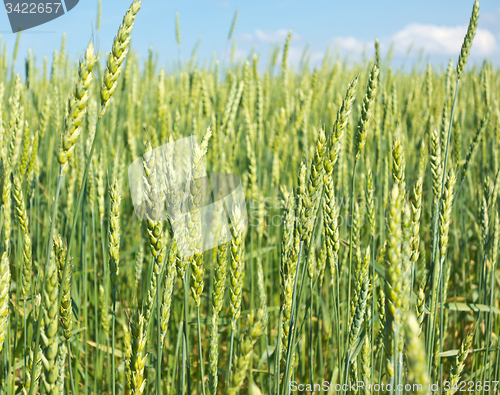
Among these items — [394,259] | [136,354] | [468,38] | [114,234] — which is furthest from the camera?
[468,38]

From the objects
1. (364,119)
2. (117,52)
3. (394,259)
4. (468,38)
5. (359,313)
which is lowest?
(359,313)

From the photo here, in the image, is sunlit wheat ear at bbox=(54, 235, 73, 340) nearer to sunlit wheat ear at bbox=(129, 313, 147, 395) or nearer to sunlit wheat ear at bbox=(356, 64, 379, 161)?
sunlit wheat ear at bbox=(129, 313, 147, 395)

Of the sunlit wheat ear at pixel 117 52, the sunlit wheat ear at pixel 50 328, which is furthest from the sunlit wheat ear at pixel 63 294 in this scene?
the sunlit wheat ear at pixel 117 52

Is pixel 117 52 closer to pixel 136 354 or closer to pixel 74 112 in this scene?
pixel 74 112

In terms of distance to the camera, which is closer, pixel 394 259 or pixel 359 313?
pixel 394 259

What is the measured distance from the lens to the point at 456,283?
6.24ft

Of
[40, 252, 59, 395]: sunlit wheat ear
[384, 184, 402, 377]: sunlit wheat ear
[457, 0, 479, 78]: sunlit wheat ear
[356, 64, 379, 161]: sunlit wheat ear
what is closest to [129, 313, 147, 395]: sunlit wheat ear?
[40, 252, 59, 395]: sunlit wheat ear

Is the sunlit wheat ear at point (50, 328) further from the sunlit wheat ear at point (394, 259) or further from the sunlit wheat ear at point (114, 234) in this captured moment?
the sunlit wheat ear at point (394, 259)

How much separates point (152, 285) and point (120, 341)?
1.03 metres

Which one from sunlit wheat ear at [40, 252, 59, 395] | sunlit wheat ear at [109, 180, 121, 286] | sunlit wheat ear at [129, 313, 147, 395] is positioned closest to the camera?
sunlit wheat ear at [40, 252, 59, 395]

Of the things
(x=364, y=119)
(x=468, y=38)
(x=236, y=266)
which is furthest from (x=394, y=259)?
(x=468, y=38)

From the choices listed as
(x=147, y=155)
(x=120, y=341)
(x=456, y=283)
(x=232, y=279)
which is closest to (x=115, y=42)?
(x=147, y=155)

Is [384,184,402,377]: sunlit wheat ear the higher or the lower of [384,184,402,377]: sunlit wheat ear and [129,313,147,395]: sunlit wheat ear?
the higher

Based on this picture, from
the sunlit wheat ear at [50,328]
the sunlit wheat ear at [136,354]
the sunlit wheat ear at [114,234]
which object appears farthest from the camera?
the sunlit wheat ear at [114,234]
